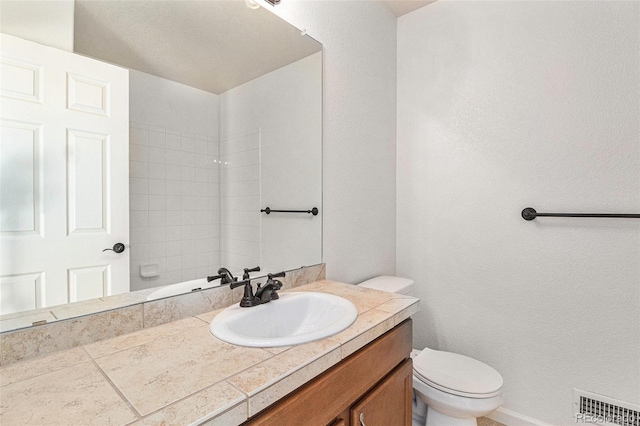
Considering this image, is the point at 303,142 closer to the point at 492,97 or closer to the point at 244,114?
the point at 244,114

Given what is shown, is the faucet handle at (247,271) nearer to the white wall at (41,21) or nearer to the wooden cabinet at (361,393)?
the wooden cabinet at (361,393)

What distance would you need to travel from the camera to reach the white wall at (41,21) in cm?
69

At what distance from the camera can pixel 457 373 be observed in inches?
54.9

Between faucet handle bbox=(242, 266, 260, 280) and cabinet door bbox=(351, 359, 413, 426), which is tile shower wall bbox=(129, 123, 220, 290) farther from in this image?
cabinet door bbox=(351, 359, 413, 426)

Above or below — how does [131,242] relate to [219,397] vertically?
above

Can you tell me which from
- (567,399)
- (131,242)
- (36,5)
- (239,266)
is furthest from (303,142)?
(567,399)

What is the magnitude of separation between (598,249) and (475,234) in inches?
20.6

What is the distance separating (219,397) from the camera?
1.77 feet

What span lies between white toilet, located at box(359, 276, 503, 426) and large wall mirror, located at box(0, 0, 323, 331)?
0.78 meters

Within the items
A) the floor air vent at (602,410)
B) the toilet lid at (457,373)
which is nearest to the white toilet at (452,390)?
the toilet lid at (457,373)

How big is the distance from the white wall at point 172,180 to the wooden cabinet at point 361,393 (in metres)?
0.56

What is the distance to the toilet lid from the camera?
1283 millimetres

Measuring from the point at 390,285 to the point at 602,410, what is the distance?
108cm

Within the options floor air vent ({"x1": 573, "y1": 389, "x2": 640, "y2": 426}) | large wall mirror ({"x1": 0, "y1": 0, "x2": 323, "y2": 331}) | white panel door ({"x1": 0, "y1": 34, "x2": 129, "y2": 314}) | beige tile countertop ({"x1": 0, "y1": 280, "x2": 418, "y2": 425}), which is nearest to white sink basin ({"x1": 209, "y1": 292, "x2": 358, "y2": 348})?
beige tile countertop ({"x1": 0, "y1": 280, "x2": 418, "y2": 425})
